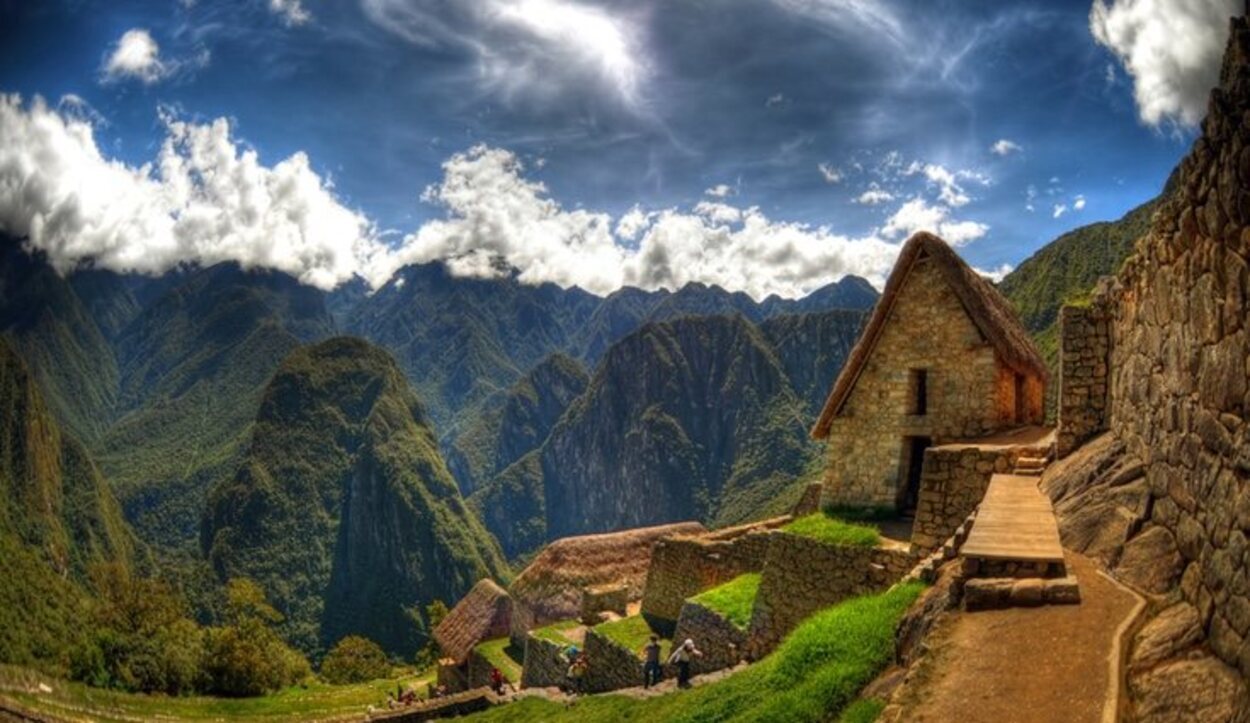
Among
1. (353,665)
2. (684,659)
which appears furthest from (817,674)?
(353,665)

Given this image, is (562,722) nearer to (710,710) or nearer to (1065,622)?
(710,710)

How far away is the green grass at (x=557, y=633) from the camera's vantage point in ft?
67.3

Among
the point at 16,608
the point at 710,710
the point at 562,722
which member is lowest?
the point at 16,608

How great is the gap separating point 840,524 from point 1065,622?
783 cm

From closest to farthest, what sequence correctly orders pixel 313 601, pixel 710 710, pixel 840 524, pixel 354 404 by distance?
pixel 710 710 → pixel 840 524 → pixel 313 601 → pixel 354 404

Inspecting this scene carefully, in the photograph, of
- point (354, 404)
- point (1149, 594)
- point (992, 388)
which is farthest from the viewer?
point (354, 404)

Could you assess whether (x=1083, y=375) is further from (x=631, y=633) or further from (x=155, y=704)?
(x=155, y=704)

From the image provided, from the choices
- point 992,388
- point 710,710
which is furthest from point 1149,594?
point 992,388

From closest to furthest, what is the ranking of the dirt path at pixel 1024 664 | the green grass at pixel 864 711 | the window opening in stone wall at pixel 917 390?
the dirt path at pixel 1024 664 < the green grass at pixel 864 711 < the window opening in stone wall at pixel 917 390

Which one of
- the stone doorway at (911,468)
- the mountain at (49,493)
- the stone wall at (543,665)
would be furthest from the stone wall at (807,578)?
the mountain at (49,493)

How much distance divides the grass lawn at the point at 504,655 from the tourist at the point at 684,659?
11782mm

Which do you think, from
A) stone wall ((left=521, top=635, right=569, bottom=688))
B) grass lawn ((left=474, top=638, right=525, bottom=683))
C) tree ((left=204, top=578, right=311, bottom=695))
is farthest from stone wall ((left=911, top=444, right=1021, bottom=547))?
tree ((left=204, top=578, right=311, bottom=695))

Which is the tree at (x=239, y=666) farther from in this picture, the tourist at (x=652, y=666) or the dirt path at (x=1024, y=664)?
the dirt path at (x=1024, y=664)

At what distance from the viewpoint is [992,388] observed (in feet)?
45.8
